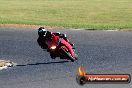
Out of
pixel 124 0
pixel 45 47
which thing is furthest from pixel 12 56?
pixel 124 0

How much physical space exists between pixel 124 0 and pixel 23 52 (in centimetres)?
6301

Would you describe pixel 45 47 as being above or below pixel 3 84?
above

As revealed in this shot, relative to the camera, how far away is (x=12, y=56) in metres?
25.4

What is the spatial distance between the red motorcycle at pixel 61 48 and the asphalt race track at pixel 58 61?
9739mm

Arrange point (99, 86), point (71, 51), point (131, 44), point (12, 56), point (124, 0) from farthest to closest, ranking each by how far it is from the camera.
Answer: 1. point (124, 0)
2. point (131, 44)
3. point (12, 56)
4. point (99, 86)
5. point (71, 51)

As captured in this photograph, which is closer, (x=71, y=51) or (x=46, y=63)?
(x=71, y=51)

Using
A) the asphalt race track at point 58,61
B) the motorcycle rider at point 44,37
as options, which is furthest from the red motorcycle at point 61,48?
the asphalt race track at point 58,61

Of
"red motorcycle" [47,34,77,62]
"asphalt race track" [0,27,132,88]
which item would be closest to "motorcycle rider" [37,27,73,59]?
"red motorcycle" [47,34,77,62]

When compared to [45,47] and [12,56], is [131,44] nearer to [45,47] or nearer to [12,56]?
[12,56]

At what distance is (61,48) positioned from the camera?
915 centimetres

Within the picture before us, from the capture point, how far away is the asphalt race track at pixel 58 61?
19.8 m

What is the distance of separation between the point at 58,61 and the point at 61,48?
629 inches

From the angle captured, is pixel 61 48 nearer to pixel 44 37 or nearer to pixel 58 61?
pixel 44 37

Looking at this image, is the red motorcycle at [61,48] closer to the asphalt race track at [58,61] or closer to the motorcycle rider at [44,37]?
the motorcycle rider at [44,37]
